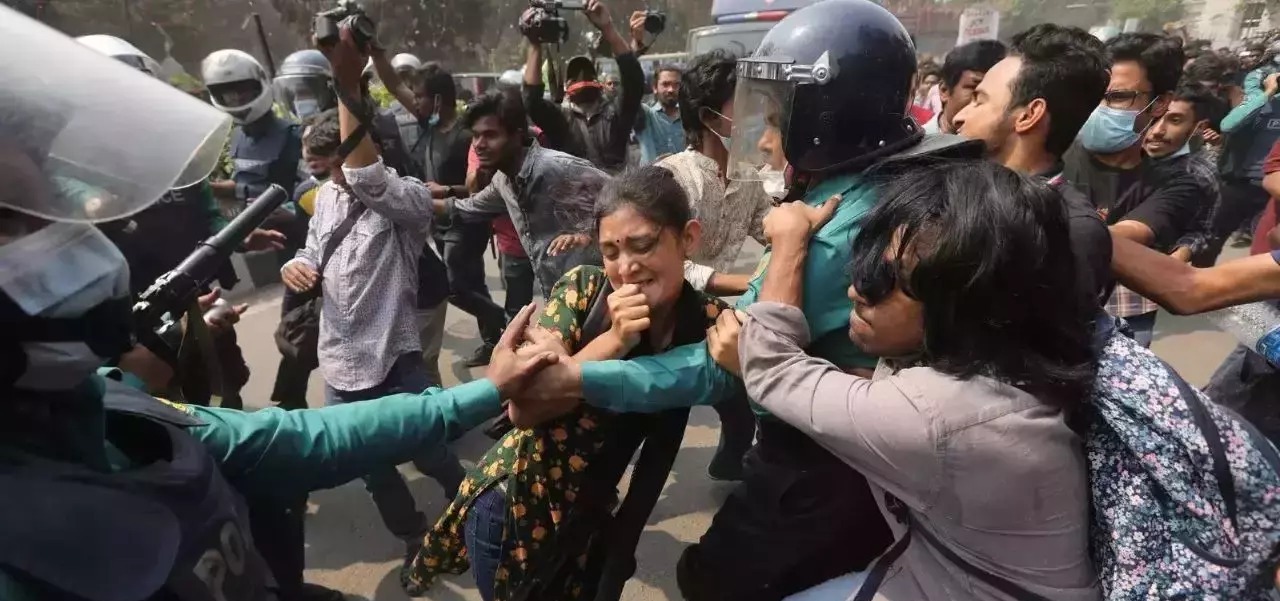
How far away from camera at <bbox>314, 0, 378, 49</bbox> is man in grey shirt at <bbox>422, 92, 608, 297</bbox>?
95 centimetres

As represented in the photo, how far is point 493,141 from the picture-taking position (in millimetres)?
2990

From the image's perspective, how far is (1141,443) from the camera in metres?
1.02

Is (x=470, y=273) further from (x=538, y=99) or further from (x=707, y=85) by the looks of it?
(x=707, y=85)

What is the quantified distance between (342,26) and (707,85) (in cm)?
152

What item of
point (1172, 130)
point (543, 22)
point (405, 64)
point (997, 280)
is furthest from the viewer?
point (405, 64)

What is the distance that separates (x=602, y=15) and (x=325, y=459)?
3.07 m

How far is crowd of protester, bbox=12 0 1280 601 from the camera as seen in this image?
1022 mm

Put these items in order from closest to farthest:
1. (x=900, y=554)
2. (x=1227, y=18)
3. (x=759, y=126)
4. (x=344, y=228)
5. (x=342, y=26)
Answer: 1. (x=900, y=554)
2. (x=759, y=126)
3. (x=342, y=26)
4. (x=344, y=228)
5. (x=1227, y=18)

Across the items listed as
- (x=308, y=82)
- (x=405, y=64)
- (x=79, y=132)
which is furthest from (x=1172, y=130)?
(x=405, y=64)

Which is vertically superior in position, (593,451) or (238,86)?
(238,86)

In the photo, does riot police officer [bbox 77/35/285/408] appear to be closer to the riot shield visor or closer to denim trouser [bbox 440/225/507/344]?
denim trouser [bbox 440/225/507/344]

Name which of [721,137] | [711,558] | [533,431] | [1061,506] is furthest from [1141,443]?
[721,137]

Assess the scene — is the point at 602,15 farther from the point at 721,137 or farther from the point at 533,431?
the point at 533,431

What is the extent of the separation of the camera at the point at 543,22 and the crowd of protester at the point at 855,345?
124 cm
